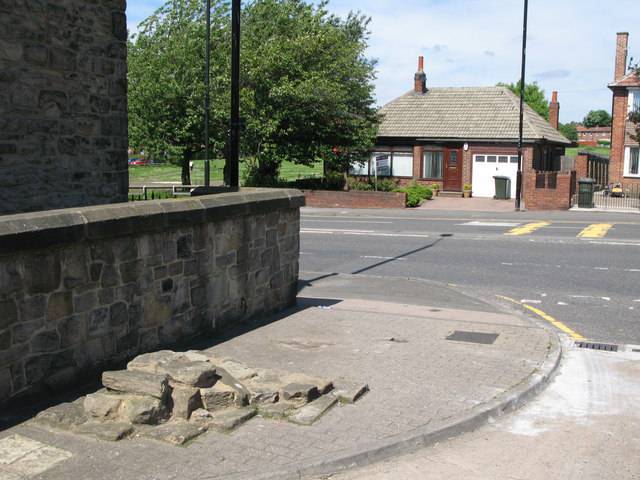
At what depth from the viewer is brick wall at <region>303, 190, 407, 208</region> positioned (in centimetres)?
3189

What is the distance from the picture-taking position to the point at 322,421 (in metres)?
6.19

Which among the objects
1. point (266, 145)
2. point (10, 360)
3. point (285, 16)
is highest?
point (285, 16)

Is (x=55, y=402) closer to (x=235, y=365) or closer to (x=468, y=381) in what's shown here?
(x=235, y=365)

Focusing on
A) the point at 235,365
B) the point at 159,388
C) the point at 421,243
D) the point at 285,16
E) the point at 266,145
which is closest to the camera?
the point at 159,388

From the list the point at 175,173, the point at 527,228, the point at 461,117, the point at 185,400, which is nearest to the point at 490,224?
the point at 527,228

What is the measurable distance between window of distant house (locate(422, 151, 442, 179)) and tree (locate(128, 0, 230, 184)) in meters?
11.0

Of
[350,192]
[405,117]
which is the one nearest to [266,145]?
[350,192]

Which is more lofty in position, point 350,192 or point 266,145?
point 266,145

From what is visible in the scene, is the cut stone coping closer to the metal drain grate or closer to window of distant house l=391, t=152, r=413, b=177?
the metal drain grate

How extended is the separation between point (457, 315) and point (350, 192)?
2207cm

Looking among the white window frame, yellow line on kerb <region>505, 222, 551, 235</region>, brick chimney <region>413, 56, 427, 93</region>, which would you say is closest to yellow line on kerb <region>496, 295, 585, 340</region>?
yellow line on kerb <region>505, 222, 551, 235</region>

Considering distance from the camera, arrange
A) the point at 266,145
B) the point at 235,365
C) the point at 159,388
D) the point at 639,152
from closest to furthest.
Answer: the point at 159,388
the point at 235,365
the point at 266,145
the point at 639,152

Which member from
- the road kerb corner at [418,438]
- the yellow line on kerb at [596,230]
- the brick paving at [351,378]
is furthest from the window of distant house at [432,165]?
the road kerb corner at [418,438]

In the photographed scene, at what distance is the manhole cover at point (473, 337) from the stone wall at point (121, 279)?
273 centimetres
